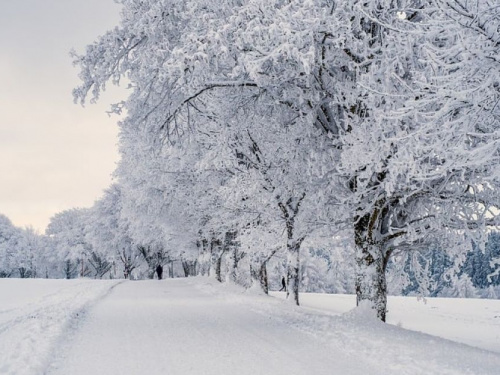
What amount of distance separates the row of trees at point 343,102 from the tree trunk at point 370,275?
26mm

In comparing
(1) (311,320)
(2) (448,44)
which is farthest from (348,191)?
(2) (448,44)

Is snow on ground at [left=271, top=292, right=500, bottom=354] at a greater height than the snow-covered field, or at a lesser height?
lesser

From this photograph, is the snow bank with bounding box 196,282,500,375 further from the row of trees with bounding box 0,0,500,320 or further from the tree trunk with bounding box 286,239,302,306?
the tree trunk with bounding box 286,239,302,306

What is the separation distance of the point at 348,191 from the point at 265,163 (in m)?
5.15

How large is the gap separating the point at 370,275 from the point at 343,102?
4.06 meters

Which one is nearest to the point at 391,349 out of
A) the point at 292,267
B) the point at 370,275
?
the point at 370,275

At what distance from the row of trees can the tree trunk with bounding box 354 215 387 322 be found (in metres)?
0.03

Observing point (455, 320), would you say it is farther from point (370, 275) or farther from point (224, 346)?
point (224, 346)

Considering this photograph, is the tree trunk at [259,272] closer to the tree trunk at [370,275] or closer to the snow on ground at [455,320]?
the snow on ground at [455,320]

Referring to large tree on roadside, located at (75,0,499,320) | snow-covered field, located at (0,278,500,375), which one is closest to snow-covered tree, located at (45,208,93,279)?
snow-covered field, located at (0,278,500,375)

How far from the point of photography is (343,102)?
10008mm

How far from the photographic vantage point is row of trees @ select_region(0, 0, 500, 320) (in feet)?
19.0

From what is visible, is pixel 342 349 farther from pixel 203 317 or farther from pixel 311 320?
pixel 203 317

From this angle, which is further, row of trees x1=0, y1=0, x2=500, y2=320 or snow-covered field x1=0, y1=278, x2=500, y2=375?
snow-covered field x1=0, y1=278, x2=500, y2=375
